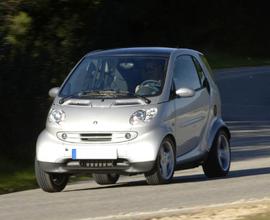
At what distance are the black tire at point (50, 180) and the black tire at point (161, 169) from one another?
1155 mm

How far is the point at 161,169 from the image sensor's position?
12789 mm

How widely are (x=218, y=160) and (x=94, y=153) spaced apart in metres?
2.56

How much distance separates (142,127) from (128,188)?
1.14m

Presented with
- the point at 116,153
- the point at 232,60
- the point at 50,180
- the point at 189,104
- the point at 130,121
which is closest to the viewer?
the point at 116,153

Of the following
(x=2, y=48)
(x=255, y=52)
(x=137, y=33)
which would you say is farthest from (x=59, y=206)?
(x=255, y=52)

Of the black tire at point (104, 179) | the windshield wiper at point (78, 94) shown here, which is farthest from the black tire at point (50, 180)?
the black tire at point (104, 179)

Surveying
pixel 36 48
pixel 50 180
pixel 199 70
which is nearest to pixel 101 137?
pixel 50 180

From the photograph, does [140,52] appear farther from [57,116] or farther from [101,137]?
[101,137]

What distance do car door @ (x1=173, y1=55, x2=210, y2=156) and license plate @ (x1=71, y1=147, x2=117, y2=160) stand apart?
1.14m

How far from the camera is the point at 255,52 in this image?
77.5 m

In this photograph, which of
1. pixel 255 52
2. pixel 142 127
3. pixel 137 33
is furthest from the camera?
pixel 255 52

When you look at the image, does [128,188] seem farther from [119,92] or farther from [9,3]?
[9,3]

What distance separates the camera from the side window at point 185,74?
1365cm

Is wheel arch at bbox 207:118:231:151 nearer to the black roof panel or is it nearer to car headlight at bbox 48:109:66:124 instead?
the black roof panel
